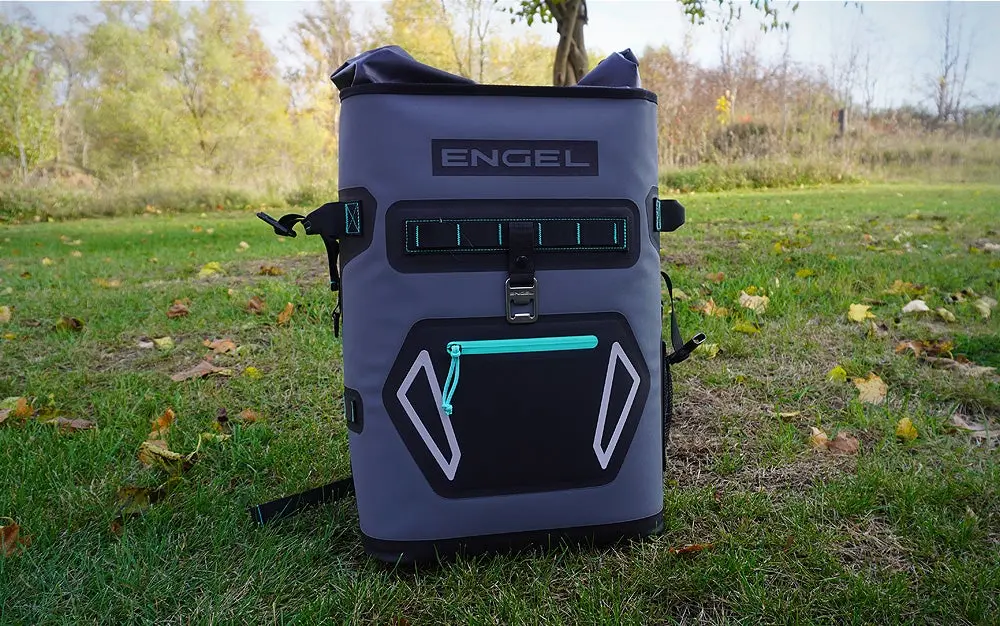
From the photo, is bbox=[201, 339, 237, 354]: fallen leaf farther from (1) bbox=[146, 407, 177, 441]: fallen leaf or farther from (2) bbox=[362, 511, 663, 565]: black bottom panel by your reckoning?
(2) bbox=[362, 511, 663, 565]: black bottom panel

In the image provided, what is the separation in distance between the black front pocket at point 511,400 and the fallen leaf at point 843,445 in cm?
87

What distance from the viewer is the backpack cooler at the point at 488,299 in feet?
5.07

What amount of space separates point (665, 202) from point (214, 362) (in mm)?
2054

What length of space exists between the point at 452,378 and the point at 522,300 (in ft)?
0.70

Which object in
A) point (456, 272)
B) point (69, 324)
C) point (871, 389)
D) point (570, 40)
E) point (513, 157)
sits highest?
point (570, 40)

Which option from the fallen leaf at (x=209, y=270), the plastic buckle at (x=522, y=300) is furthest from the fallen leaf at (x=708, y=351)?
the fallen leaf at (x=209, y=270)

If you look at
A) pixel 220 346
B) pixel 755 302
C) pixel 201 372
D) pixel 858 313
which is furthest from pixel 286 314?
pixel 858 313

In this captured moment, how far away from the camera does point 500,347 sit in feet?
5.19

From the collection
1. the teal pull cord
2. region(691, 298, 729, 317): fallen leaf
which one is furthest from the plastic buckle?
region(691, 298, 729, 317): fallen leaf

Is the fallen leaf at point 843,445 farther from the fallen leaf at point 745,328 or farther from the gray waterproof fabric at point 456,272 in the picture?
the fallen leaf at point 745,328

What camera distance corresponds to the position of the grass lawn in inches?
58.6

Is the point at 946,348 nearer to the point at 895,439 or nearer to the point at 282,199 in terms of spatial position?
the point at 895,439

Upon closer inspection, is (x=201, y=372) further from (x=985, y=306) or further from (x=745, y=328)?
(x=985, y=306)

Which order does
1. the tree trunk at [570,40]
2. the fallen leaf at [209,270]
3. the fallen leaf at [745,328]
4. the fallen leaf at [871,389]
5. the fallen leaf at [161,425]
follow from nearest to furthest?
1. the fallen leaf at [161,425]
2. the fallen leaf at [871,389]
3. the fallen leaf at [745,328]
4. the fallen leaf at [209,270]
5. the tree trunk at [570,40]
